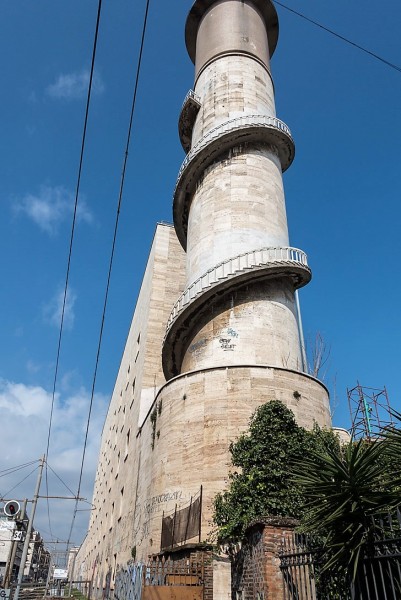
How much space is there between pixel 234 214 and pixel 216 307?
190 inches

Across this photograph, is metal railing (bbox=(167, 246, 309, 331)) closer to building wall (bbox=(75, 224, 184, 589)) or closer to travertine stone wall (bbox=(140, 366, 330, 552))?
travertine stone wall (bbox=(140, 366, 330, 552))

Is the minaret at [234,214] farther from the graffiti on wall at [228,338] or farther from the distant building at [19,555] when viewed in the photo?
the distant building at [19,555]

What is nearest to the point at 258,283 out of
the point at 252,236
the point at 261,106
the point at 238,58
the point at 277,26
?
the point at 252,236

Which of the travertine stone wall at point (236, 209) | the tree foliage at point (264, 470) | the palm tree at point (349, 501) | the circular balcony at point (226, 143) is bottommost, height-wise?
the palm tree at point (349, 501)

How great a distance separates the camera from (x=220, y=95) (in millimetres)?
25922

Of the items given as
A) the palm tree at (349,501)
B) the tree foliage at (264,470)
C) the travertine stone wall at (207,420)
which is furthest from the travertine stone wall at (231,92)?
the palm tree at (349,501)

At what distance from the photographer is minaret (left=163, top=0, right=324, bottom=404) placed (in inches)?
742

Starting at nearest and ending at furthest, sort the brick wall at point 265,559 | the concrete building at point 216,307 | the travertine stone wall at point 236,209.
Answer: the brick wall at point 265,559, the concrete building at point 216,307, the travertine stone wall at point 236,209

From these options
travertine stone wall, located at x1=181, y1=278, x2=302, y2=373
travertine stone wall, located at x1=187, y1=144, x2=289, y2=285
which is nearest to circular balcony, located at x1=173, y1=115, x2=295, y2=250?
travertine stone wall, located at x1=187, y1=144, x2=289, y2=285

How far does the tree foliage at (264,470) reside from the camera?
40.6 feet

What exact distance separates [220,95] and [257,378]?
17.0m

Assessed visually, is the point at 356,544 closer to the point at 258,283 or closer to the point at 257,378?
the point at 257,378

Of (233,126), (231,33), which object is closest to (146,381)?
(233,126)

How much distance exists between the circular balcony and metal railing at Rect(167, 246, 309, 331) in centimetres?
664
